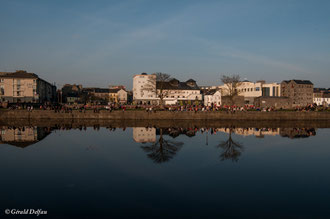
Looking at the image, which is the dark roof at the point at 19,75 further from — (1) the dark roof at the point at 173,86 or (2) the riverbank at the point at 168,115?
(1) the dark roof at the point at 173,86

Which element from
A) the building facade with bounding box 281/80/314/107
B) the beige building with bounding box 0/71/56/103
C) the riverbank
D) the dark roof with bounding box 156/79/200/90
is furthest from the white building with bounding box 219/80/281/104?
the beige building with bounding box 0/71/56/103

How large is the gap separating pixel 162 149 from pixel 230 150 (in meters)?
6.13

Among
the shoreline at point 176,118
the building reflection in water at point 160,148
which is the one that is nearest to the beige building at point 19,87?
the shoreline at point 176,118

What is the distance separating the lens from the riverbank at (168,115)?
46.4m

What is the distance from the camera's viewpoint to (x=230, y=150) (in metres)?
22.4

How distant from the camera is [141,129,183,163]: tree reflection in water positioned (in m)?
18.9

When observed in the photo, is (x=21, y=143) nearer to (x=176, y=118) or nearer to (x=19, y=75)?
(x=176, y=118)

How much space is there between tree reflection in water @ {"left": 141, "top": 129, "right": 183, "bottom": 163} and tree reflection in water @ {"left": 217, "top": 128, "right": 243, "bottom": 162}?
402 cm

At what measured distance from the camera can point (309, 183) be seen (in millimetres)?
13562

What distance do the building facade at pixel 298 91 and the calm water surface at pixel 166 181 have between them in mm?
84221

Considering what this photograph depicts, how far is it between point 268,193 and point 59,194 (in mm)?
9813

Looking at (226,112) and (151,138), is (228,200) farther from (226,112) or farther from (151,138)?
(226,112)

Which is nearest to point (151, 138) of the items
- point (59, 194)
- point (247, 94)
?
point (59, 194)

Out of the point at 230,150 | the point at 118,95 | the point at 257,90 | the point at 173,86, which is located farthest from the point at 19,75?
the point at 257,90
